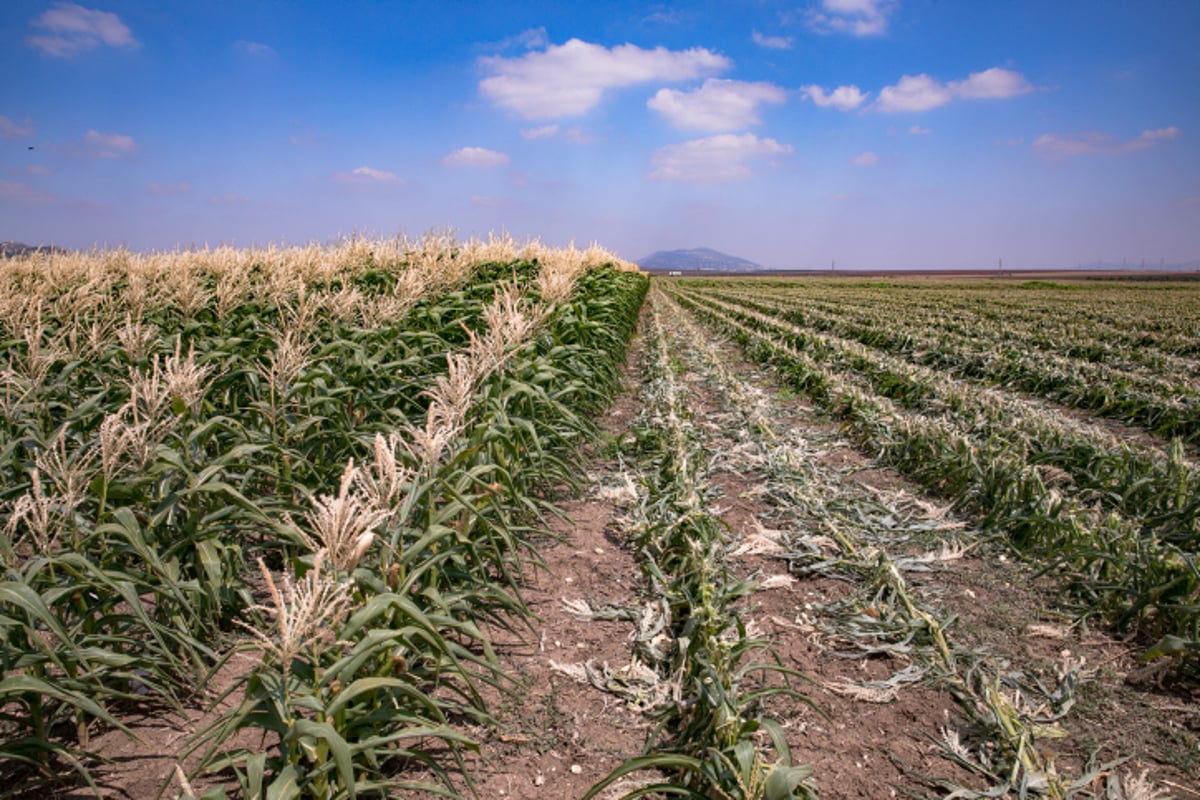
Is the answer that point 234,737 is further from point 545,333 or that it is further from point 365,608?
point 545,333

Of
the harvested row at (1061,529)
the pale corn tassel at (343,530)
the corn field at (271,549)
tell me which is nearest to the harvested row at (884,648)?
the harvested row at (1061,529)

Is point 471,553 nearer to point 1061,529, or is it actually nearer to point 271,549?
point 271,549

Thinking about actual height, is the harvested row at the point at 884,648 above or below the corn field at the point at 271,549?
below

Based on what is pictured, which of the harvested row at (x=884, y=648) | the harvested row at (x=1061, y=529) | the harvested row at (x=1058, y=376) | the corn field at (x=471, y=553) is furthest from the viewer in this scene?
the harvested row at (x=1058, y=376)

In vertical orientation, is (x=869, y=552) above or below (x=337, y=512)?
below

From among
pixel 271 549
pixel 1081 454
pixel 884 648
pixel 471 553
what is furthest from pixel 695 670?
pixel 1081 454

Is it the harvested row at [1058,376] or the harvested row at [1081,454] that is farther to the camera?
the harvested row at [1058,376]

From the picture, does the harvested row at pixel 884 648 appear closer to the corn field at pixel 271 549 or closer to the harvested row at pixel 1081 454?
the harvested row at pixel 1081 454

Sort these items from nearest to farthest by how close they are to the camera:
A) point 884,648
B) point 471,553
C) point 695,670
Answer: point 695,670
point 884,648
point 471,553

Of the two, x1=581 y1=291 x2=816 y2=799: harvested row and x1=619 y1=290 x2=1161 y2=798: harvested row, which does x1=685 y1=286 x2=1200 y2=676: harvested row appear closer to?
x1=619 y1=290 x2=1161 y2=798: harvested row

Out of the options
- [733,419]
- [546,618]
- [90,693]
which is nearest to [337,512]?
[90,693]

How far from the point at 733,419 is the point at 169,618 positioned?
5958 millimetres

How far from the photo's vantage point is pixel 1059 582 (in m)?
3.92

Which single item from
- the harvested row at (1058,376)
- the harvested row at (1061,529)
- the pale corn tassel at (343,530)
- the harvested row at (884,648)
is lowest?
the harvested row at (884,648)
